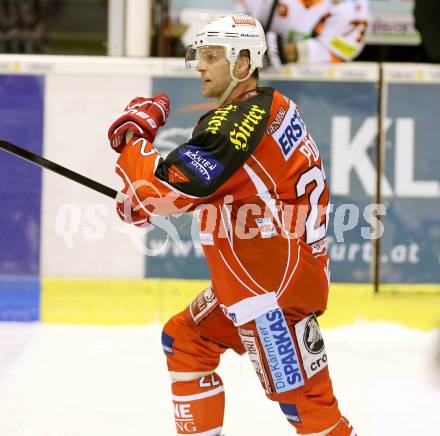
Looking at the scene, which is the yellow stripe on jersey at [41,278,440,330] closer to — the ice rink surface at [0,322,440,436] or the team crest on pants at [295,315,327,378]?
the ice rink surface at [0,322,440,436]

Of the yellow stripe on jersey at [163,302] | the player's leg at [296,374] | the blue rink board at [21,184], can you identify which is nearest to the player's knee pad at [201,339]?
the player's leg at [296,374]

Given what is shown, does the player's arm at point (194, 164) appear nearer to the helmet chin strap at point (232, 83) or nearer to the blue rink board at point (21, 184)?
the helmet chin strap at point (232, 83)

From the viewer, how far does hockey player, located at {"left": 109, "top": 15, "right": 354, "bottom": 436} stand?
253cm

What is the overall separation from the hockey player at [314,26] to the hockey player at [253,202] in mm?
2210

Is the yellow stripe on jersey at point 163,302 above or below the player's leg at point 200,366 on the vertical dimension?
below

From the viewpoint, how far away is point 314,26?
5.12 metres

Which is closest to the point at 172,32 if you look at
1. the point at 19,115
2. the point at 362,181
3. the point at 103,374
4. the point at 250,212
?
the point at 19,115

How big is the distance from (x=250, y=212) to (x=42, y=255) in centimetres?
Result: 249

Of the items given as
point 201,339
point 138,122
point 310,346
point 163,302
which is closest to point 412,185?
point 163,302

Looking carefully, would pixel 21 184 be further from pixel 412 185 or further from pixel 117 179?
pixel 412 185

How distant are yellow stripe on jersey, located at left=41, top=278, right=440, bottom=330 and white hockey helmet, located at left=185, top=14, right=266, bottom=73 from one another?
2222 mm

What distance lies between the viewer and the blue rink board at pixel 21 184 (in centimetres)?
495

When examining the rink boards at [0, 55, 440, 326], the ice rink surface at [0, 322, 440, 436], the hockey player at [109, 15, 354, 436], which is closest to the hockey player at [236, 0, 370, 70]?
the rink boards at [0, 55, 440, 326]

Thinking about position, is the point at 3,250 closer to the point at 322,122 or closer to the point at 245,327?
the point at 322,122
